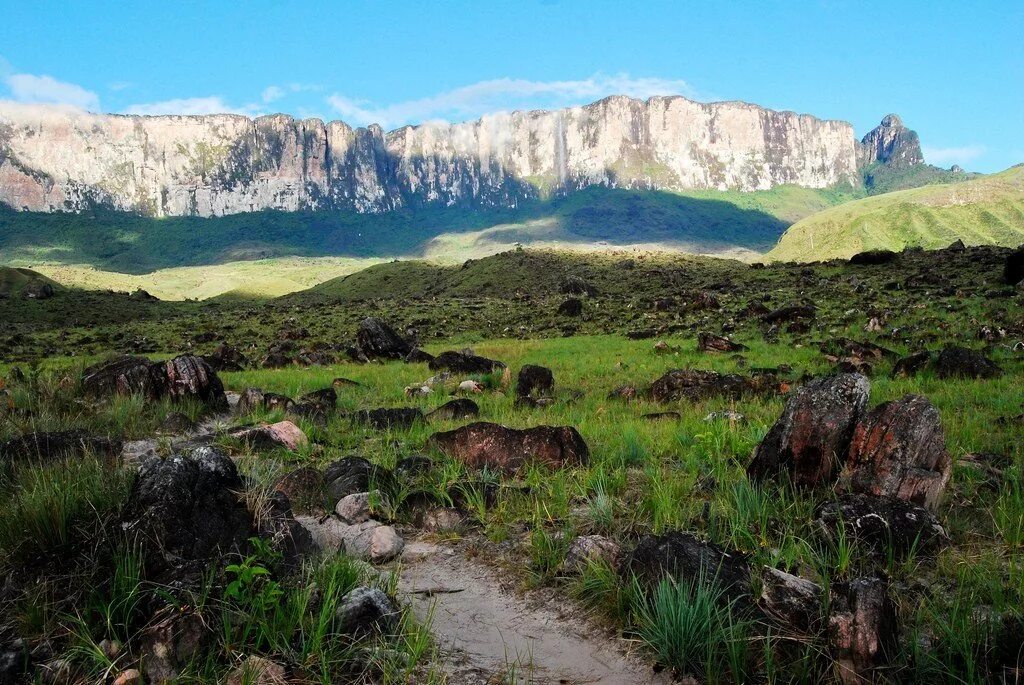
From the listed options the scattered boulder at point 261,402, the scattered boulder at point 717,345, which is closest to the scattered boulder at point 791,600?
the scattered boulder at point 261,402

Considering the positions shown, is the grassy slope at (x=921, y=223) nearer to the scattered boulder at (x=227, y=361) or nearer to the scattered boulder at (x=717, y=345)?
the scattered boulder at (x=717, y=345)

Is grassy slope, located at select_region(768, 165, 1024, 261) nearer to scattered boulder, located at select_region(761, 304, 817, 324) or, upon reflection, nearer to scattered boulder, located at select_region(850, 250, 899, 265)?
scattered boulder, located at select_region(850, 250, 899, 265)

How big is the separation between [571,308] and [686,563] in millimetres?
31038

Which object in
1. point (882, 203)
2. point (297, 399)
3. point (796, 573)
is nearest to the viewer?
point (796, 573)

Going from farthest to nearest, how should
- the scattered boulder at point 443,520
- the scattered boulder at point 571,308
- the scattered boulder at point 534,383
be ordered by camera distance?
the scattered boulder at point 571,308, the scattered boulder at point 534,383, the scattered boulder at point 443,520

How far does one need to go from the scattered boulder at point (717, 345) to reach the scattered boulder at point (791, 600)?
15.2 m

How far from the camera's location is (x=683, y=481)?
6238 millimetres

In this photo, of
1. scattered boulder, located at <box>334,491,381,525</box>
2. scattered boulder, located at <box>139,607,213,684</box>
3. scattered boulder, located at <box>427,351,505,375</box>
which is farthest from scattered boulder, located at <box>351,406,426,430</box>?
scattered boulder, located at <box>139,607,213,684</box>

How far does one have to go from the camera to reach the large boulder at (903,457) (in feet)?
17.6

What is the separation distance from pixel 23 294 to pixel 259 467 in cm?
6503

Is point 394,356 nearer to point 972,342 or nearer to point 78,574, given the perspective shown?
point 972,342

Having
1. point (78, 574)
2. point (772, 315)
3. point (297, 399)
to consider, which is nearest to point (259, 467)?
point (78, 574)

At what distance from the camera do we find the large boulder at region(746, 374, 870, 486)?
6016 millimetres

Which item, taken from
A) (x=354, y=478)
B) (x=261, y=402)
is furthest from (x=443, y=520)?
(x=261, y=402)
